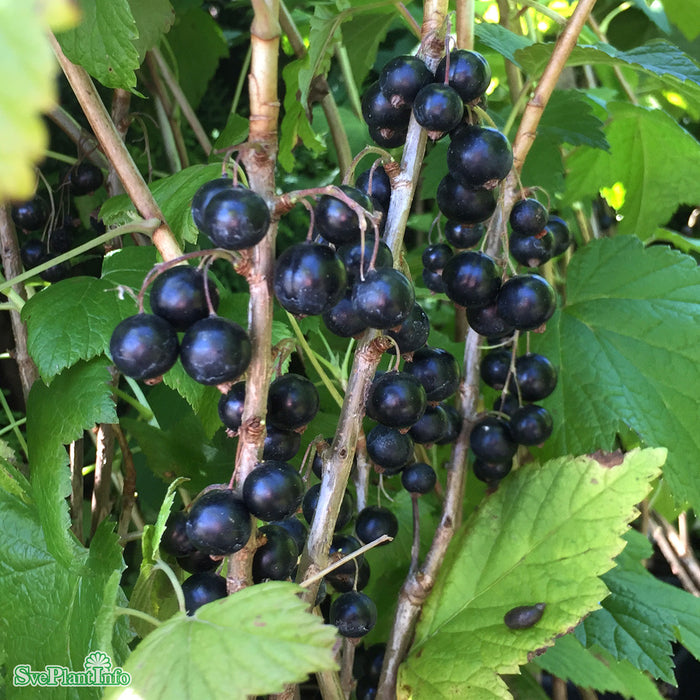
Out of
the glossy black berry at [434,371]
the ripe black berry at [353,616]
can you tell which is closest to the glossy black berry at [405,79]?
the glossy black berry at [434,371]

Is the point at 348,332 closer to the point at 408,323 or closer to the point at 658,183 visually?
the point at 408,323

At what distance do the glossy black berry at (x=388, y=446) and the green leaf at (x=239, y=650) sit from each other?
0.69 ft

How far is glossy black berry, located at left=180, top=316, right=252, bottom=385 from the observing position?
43 centimetres

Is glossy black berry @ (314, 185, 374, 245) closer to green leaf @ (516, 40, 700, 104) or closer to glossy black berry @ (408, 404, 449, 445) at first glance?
glossy black berry @ (408, 404, 449, 445)

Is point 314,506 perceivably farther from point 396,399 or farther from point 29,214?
point 29,214

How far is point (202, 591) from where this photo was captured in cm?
52

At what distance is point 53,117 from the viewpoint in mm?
1053

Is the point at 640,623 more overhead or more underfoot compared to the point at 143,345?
more underfoot

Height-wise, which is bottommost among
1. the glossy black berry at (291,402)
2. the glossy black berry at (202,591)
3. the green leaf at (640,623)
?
the green leaf at (640,623)

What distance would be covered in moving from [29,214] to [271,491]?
867mm

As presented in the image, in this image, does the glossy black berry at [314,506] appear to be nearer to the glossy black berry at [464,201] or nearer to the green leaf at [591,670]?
the glossy black berry at [464,201]

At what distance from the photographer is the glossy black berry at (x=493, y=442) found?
76 centimetres

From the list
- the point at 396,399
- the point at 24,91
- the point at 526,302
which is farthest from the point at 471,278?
the point at 24,91

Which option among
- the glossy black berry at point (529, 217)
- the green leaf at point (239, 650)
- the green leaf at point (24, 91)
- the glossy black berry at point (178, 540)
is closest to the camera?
the green leaf at point (24, 91)
